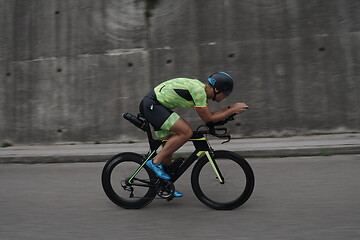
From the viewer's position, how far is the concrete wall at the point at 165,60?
28.5 feet

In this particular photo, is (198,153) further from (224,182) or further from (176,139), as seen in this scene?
(224,182)

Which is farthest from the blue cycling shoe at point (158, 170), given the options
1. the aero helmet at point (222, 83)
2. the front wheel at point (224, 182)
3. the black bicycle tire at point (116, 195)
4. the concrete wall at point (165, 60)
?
the concrete wall at point (165, 60)

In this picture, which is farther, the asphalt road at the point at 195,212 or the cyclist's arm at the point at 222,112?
the cyclist's arm at the point at 222,112

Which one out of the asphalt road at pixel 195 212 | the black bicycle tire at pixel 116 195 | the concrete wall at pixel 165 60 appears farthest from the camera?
the concrete wall at pixel 165 60

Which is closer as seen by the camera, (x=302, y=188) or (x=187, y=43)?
(x=302, y=188)

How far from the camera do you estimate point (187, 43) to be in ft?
30.0

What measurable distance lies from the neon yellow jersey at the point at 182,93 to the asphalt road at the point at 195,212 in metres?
1.28

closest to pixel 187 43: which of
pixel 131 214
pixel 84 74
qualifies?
pixel 84 74

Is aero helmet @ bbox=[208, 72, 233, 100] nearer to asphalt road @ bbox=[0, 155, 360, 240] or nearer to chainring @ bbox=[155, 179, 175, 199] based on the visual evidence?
chainring @ bbox=[155, 179, 175, 199]

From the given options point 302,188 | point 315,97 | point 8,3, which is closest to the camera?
point 302,188

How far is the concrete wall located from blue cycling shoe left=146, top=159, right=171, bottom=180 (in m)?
4.97

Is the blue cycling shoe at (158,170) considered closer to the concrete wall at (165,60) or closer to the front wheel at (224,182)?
the front wheel at (224,182)

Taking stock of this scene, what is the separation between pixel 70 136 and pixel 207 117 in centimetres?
654

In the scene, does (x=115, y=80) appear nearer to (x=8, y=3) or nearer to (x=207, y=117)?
(x=8, y=3)
